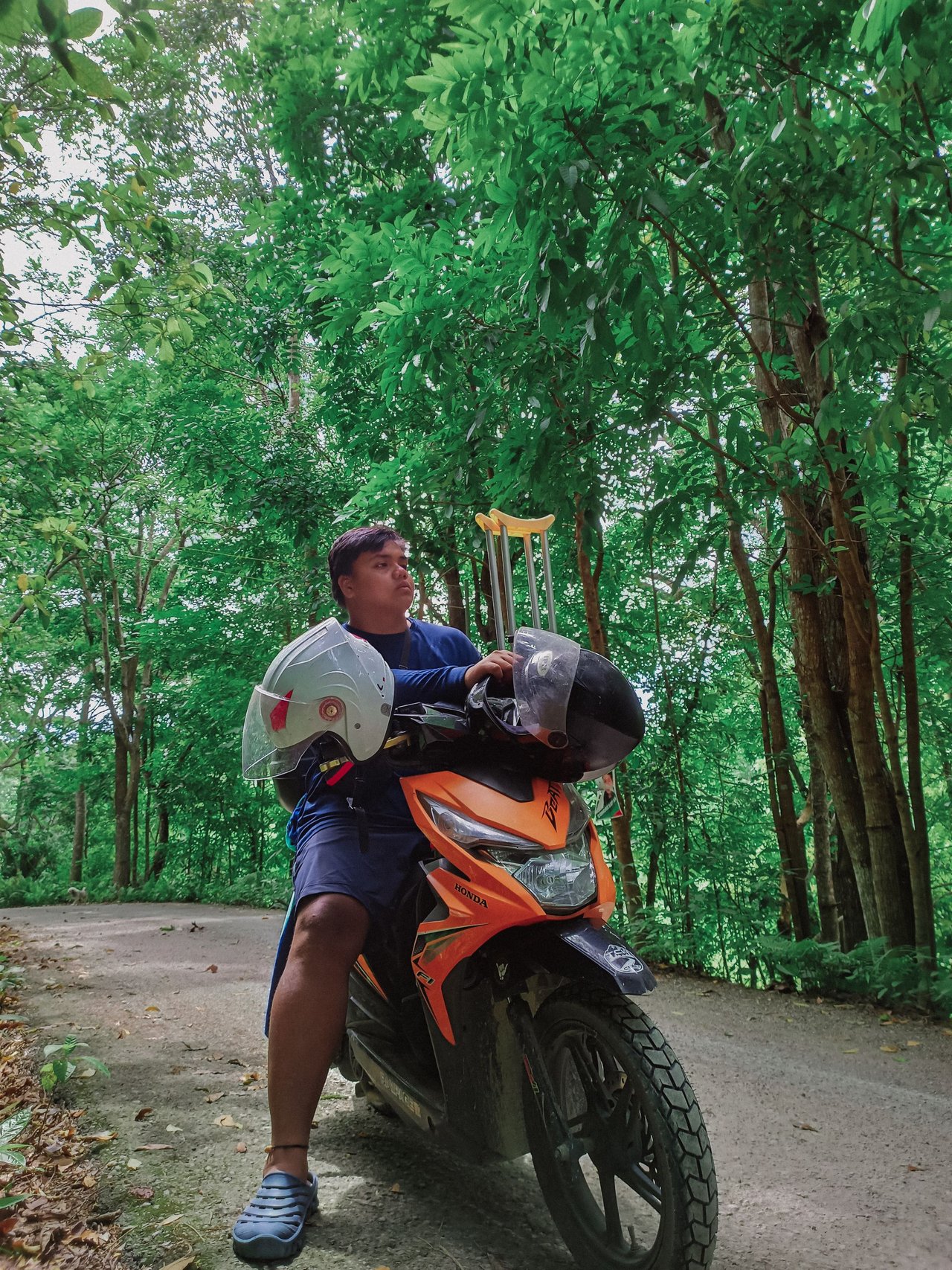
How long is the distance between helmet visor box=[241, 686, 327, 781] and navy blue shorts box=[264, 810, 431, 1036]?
24 cm

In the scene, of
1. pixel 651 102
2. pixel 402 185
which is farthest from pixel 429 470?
pixel 651 102

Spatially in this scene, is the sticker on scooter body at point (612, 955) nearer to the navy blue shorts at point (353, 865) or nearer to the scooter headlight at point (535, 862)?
the scooter headlight at point (535, 862)

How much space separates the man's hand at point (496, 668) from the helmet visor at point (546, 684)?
63 mm

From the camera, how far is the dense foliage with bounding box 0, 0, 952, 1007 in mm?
2957

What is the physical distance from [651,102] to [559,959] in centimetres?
288

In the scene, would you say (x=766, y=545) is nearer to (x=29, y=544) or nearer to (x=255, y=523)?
(x=29, y=544)

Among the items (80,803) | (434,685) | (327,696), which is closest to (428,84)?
(434,685)

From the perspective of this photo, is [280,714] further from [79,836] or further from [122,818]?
[79,836]

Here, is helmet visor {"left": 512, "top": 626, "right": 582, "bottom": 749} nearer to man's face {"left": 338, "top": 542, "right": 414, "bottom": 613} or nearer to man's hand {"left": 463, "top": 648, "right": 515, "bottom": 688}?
man's hand {"left": 463, "top": 648, "right": 515, "bottom": 688}

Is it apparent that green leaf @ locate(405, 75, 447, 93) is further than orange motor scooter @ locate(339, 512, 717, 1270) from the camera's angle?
Yes

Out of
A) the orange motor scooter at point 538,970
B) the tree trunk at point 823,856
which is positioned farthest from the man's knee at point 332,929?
the tree trunk at point 823,856

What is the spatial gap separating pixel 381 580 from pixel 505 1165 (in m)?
1.68

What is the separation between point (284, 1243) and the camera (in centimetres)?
182

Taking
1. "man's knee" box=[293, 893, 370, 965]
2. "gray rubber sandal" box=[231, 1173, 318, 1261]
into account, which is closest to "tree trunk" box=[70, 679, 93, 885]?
"man's knee" box=[293, 893, 370, 965]
